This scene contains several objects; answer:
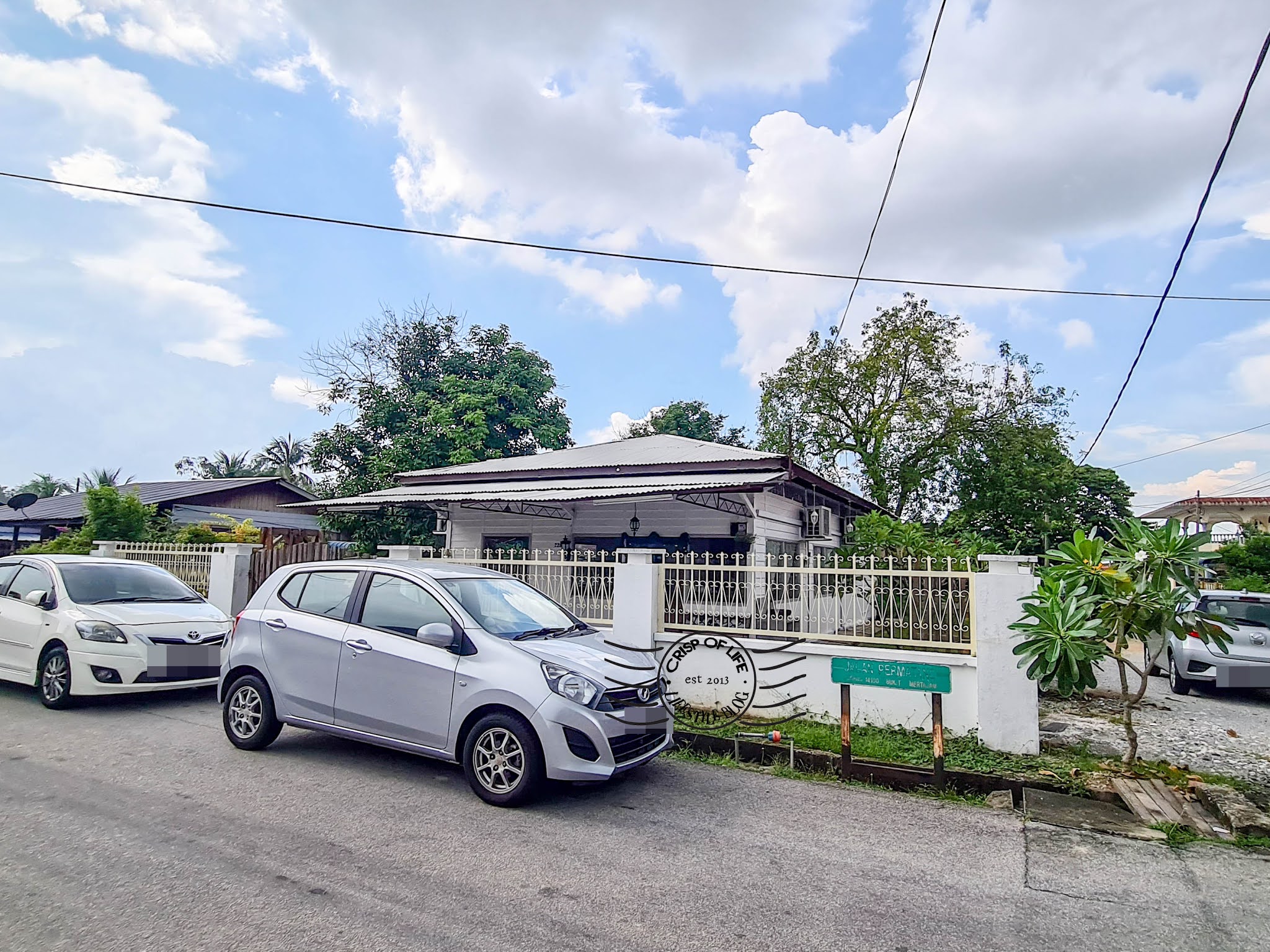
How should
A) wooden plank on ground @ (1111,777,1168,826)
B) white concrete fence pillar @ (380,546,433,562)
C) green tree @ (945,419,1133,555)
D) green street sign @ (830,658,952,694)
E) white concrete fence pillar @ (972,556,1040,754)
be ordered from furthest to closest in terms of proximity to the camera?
Answer: 1. green tree @ (945,419,1133,555)
2. white concrete fence pillar @ (380,546,433,562)
3. white concrete fence pillar @ (972,556,1040,754)
4. green street sign @ (830,658,952,694)
5. wooden plank on ground @ (1111,777,1168,826)

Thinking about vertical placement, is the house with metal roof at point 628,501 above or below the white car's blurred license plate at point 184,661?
above

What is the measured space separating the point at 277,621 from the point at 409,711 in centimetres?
153

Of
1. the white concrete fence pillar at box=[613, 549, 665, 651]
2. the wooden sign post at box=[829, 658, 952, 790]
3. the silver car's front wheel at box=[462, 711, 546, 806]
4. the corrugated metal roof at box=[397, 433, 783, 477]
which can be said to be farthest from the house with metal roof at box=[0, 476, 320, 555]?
the wooden sign post at box=[829, 658, 952, 790]

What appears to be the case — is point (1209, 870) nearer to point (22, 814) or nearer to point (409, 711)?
point (409, 711)

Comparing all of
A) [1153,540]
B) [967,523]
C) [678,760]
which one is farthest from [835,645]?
[967,523]

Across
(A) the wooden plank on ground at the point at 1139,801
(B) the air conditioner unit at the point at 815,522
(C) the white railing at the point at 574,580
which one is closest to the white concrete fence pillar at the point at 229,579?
(C) the white railing at the point at 574,580

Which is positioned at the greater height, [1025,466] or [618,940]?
[1025,466]

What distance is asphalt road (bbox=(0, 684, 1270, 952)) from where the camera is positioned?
3.18 metres

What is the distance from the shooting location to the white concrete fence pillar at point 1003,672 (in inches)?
239

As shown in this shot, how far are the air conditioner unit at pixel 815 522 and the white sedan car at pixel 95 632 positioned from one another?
1011 cm

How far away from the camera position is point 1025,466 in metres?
21.2

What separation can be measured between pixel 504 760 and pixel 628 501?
26.8 feet

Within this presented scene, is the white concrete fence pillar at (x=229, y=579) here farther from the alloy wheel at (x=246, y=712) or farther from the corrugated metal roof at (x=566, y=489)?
the alloy wheel at (x=246, y=712)

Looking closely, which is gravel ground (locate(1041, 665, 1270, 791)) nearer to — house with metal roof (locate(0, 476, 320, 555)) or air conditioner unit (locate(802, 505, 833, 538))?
air conditioner unit (locate(802, 505, 833, 538))
